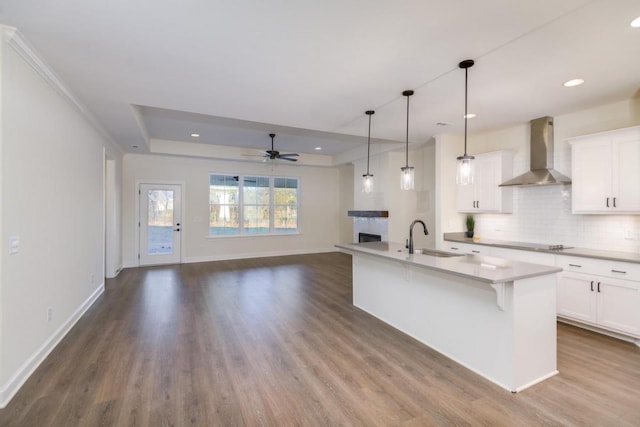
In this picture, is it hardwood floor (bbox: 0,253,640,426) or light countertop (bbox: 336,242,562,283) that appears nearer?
hardwood floor (bbox: 0,253,640,426)

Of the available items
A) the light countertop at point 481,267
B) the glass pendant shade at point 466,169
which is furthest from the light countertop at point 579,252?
the glass pendant shade at point 466,169

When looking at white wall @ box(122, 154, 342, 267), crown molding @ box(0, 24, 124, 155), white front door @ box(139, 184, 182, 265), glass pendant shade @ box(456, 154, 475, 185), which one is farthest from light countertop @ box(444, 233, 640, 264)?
white front door @ box(139, 184, 182, 265)

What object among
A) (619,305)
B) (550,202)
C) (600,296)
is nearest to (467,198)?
(550,202)

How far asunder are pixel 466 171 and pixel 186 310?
3.90 metres

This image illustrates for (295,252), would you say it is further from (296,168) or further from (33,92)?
(33,92)

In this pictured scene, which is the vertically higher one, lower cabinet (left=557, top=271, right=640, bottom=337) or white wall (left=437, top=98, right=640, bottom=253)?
white wall (left=437, top=98, right=640, bottom=253)

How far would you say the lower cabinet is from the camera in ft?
9.93

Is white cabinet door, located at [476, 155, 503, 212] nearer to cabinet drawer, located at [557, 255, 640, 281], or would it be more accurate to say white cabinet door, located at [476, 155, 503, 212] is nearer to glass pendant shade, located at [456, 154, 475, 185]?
cabinet drawer, located at [557, 255, 640, 281]

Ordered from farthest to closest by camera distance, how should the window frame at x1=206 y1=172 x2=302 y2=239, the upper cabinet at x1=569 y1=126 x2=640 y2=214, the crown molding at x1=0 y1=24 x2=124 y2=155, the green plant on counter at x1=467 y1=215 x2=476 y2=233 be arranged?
the window frame at x1=206 y1=172 x2=302 y2=239
the green plant on counter at x1=467 y1=215 x2=476 y2=233
the upper cabinet at x1=569 y1=126 x2=640 y2=214
the crown molding at x1=0 y1=24 x2=124 y2=155

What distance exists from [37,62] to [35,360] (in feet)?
8.47

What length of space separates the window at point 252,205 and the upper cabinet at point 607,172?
6.56 m

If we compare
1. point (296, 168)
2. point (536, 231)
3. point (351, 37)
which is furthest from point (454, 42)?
point (296, 168)

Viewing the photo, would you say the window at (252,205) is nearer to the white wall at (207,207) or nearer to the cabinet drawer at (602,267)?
the white wall at (207,207)

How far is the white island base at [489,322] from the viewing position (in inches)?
91.5
